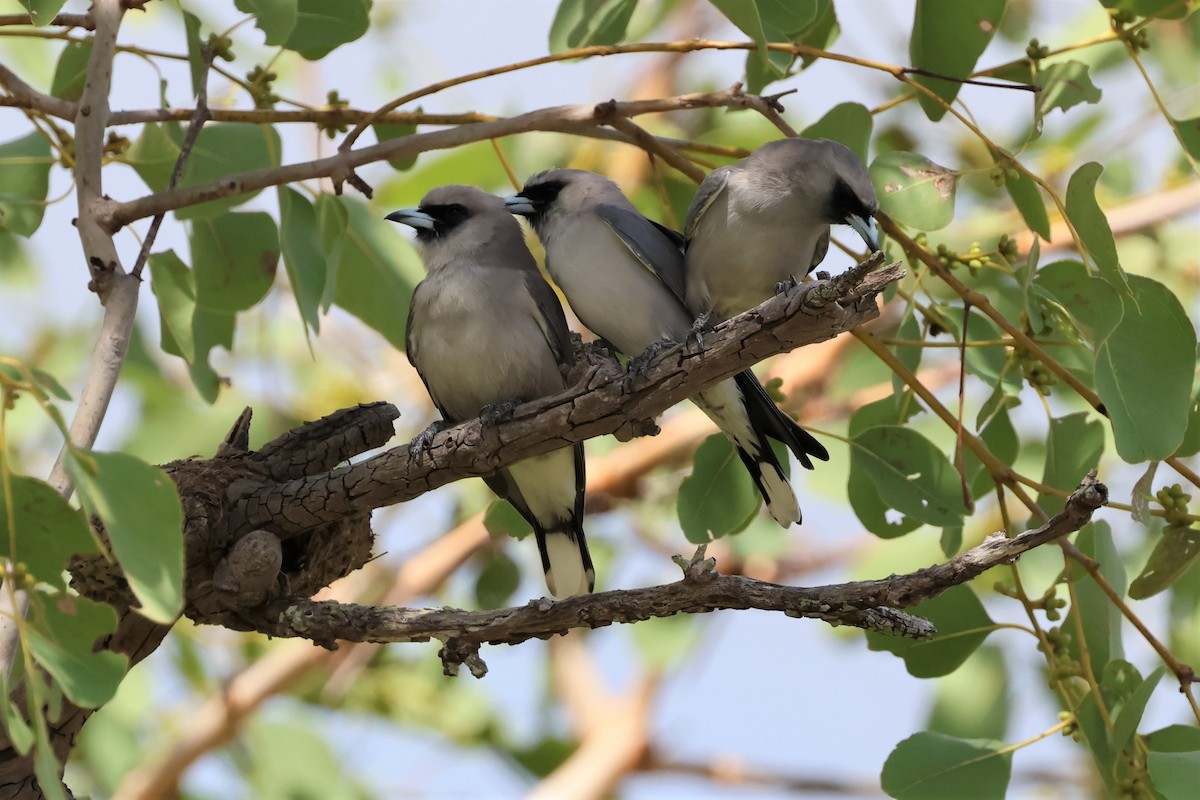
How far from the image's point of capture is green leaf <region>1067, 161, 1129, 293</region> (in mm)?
2754

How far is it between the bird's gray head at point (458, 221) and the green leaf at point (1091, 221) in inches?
76.6

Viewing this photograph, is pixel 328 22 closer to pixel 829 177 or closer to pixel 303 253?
pixel 303 253

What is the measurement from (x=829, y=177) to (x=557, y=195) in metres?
1.00

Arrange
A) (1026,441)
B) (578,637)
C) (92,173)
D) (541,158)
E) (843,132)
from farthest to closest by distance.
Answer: (578,637) → (541,158) → (1026,441) → (843,132) → (92,173)

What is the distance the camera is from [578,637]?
916 centimetres

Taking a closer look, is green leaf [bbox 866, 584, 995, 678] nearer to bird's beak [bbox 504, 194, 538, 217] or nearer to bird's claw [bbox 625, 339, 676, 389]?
bird's claw [bbox 625, 339, 676, 389]

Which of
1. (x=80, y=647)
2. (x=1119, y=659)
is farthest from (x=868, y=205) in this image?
(x=80, y=647)

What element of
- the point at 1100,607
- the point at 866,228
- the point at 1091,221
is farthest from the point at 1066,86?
the point at 1100,607

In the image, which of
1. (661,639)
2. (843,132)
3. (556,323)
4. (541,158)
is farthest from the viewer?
(661,639)

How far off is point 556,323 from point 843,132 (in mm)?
976

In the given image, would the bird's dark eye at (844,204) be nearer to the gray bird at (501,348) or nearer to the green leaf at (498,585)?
the gray bird at (501,348)

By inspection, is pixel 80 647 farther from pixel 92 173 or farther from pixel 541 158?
pixel 541 158

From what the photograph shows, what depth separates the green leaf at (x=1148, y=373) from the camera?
2.76 meters

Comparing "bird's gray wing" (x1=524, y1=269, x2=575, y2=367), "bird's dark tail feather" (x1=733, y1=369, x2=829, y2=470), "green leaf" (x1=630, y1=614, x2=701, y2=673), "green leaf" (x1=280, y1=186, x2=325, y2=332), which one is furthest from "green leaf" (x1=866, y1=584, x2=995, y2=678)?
"green leaf" (x1=630, y1=614, x2=701, y2=673)
